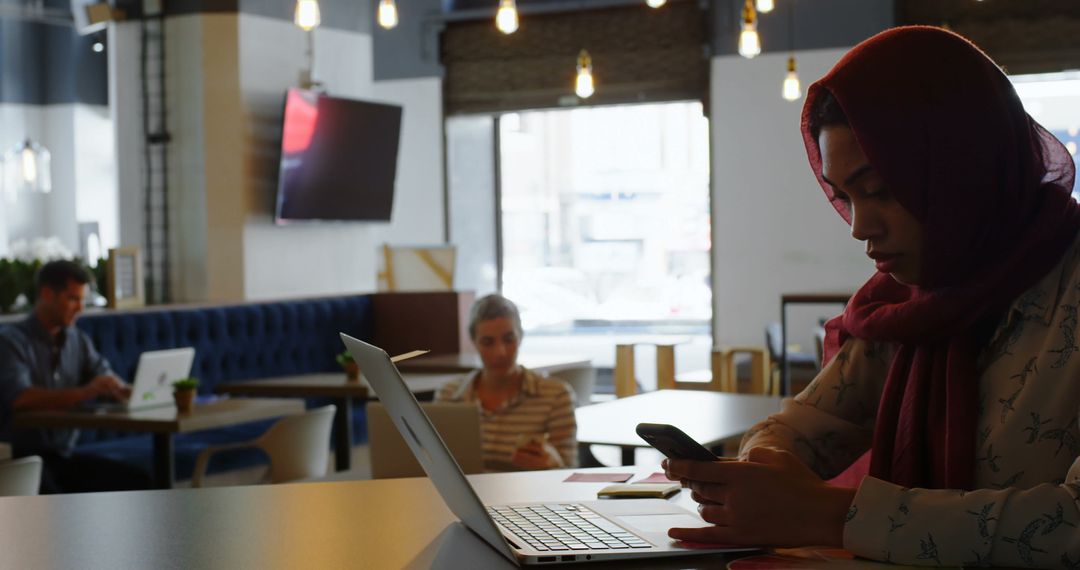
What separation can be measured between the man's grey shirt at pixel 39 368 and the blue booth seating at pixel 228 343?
39 centimetres

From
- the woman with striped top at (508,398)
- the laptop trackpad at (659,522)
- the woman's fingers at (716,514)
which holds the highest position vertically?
the woman's fingers at (716,514)

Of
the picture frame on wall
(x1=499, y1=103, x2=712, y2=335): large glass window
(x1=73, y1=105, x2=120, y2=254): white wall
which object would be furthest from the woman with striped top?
(x1=73, y1=105, x2=120, y2=254): white wall

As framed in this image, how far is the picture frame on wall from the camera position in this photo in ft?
22.1

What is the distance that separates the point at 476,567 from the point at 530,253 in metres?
10.3

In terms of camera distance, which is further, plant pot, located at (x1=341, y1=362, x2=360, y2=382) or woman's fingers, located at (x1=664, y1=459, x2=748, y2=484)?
plant pot, located at (x1=341, y1=362, x2=360, y2=382)

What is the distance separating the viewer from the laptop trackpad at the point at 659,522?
4.71ft

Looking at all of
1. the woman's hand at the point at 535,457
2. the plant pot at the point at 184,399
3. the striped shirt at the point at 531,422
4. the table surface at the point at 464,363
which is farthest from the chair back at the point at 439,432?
the table surface at the point at 464,363

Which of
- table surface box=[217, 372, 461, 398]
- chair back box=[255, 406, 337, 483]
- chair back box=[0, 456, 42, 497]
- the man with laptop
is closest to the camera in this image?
chair back box=[0, 456, 42, 497]

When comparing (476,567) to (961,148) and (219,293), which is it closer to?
(961,148)

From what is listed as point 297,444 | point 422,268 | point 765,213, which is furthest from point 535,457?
point 765,213

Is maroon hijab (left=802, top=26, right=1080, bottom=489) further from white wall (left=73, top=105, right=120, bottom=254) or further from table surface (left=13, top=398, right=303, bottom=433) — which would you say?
white wall (left=73, top=105, right=120, bottom=254)

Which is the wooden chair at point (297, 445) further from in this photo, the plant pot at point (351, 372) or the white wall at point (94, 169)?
the white wall at point (94, 169)

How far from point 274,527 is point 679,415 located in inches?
108

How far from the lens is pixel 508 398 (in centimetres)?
391
